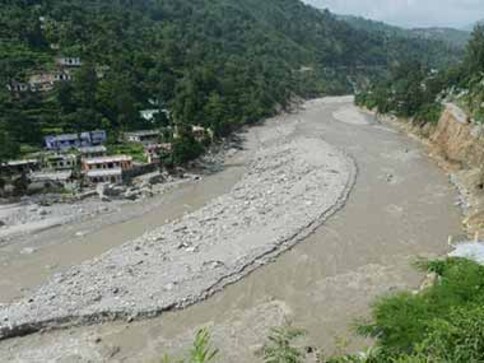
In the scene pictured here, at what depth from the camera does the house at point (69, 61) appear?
55584 millimetres

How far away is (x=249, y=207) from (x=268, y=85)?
1832 inches

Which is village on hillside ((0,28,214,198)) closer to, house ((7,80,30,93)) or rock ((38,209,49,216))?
house ((7,80,30,93))

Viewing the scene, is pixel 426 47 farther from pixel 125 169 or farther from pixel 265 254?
pixel 265 254

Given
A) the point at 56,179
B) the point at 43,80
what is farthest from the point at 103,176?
the point at 43,80

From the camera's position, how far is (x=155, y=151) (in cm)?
4006

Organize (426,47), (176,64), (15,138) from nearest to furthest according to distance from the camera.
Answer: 1. (15,138)
2. (176,64)
3. (426,47)

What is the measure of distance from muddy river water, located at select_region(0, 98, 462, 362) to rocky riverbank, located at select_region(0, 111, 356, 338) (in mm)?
530

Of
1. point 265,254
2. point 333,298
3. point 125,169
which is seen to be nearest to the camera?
point 333,298

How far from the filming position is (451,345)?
8891 millimetres

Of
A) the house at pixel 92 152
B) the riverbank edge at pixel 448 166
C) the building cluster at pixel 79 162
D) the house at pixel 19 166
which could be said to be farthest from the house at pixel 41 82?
the riverbank edge at pixel 448 166

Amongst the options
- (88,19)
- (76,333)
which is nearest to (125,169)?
→ (76,333)

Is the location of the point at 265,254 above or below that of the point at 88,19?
below

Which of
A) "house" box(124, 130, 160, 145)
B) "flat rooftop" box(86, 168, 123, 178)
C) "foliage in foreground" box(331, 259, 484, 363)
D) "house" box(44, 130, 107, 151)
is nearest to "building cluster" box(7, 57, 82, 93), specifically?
"house" box(44, 130, 107, 151)

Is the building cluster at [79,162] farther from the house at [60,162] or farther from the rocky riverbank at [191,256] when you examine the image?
the rocky riverbank at [191,256]
